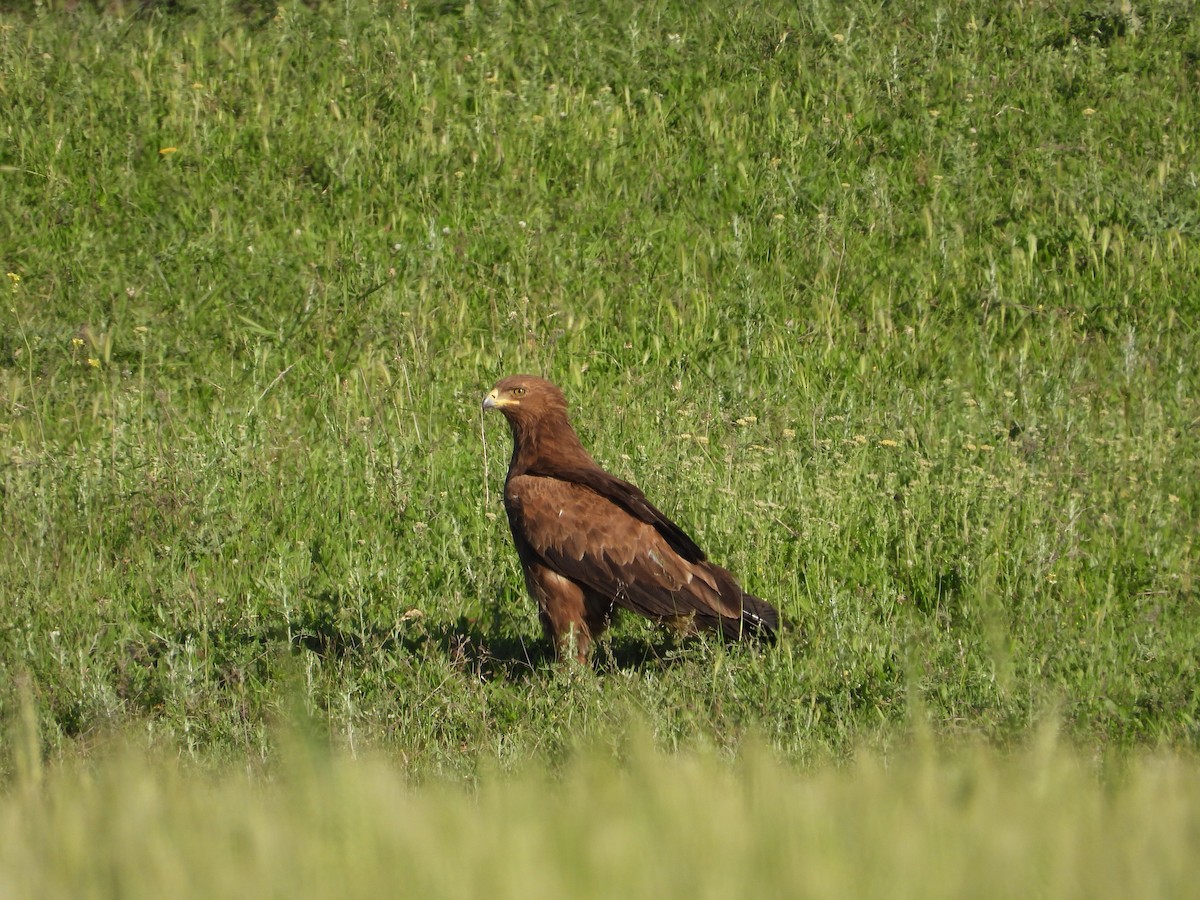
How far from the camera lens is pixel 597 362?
27.9 feet

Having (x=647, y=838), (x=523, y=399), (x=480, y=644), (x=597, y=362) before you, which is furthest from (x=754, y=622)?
(x=647, y=838)

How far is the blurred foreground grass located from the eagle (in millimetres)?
3609

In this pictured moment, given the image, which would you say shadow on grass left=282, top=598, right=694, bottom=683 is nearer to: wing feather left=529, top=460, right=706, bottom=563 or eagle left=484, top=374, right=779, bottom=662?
eagle left=484, top=374, right=779, bottom=662

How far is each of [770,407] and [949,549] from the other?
5.94 ft

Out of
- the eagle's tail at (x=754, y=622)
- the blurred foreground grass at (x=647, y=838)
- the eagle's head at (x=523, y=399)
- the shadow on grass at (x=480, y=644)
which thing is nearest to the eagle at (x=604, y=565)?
the eagle's tail at (x=754, y=622)

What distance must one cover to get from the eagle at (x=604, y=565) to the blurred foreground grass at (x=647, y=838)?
142 inches

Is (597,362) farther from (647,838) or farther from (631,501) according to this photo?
(647,838)

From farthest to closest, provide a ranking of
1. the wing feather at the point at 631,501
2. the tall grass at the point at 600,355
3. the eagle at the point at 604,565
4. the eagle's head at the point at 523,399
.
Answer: the eagle's head at the point at 523,399 → the wing feather at the point at 631,501 → the eagle at the point at 604,565 → the tall grass at the point at 600,355

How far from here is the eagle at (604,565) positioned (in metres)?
5.75

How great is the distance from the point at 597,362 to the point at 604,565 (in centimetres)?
283

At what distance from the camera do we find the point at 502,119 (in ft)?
35.1

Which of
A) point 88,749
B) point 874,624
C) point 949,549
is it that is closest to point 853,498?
point 949,549

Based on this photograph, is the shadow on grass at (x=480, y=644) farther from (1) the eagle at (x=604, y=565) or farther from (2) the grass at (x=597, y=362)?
(1) the eagle at (x=604, y=565)

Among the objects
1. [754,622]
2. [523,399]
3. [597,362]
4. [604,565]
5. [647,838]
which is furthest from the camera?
[597,362]
